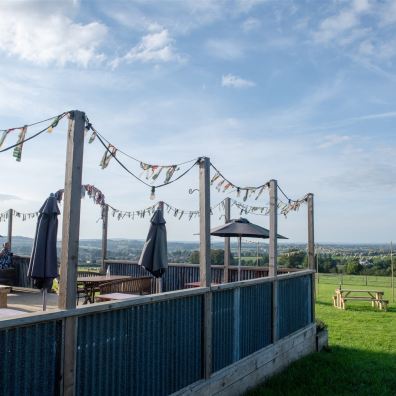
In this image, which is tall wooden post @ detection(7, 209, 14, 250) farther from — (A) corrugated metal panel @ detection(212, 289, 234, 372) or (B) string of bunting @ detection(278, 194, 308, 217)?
(A) corrugated metal panel @ detection(212, 289, 234, 372)

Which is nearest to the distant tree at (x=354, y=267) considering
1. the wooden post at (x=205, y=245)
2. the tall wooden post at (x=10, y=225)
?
the tall wooden post at (x=10, y=225)

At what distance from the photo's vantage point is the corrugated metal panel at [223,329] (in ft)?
19.0

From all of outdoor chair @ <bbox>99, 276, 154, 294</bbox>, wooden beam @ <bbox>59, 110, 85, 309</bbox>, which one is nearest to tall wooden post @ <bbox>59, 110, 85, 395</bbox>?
wooden beam @ <bbox>59, 110, 85, 309</bbox>

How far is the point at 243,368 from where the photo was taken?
248 inches

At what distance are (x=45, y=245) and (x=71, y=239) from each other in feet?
3.65

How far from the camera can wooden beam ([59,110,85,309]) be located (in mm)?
3643

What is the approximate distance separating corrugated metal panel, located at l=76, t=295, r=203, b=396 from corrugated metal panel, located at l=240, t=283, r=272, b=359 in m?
1.21

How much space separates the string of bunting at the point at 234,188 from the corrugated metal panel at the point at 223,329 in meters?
1.61

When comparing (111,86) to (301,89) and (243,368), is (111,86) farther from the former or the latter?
(243,368)

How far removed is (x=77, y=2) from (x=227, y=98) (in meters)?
3.70

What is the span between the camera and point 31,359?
Answer: 3314mm

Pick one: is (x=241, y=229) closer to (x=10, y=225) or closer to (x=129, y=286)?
(x=129, y=286)

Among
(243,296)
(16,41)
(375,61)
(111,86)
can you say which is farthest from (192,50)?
(375,61)

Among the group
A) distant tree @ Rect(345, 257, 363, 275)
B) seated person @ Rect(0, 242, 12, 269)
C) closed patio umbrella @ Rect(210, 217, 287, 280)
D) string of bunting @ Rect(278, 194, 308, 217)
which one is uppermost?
string of bunting @ Rect(278, 194, 308, 217)
